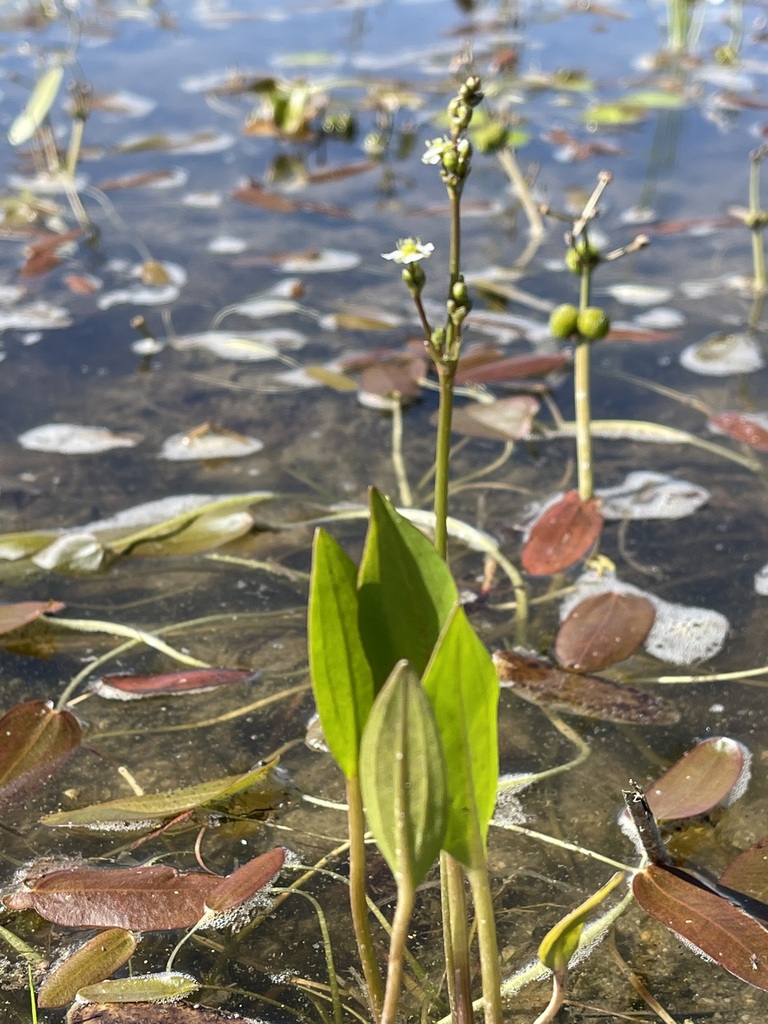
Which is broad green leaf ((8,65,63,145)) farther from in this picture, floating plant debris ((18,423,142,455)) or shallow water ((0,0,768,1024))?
floating plant debris ((18,423,142,455))

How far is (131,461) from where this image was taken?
1670 millimetres

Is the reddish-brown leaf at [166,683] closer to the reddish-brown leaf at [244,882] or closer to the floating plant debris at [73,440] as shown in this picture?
the reddish-brown leaf at [244,882]

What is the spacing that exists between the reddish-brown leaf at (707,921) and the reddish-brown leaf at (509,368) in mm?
979

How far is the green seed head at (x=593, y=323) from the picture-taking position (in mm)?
1266

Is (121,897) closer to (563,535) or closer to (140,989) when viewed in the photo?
(140,989)

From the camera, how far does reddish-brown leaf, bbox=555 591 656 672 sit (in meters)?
1.20

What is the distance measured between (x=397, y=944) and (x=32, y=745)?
1.77 ft

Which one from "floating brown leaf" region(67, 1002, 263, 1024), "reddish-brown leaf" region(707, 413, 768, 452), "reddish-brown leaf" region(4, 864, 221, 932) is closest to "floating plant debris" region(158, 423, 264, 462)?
"reddish-brown leaf" region(707, 413, 768, 452)

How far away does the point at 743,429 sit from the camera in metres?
1.63

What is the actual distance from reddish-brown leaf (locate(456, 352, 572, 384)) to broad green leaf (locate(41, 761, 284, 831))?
92cm

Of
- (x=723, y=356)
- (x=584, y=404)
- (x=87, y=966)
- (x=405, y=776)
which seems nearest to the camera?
A: (x=405, y=776)

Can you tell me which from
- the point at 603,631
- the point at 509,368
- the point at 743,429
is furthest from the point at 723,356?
the point at 603,631

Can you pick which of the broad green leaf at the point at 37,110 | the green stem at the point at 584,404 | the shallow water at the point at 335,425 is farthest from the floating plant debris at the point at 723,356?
the broad green leaf at the point at 37,110

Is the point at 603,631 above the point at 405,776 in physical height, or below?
below
